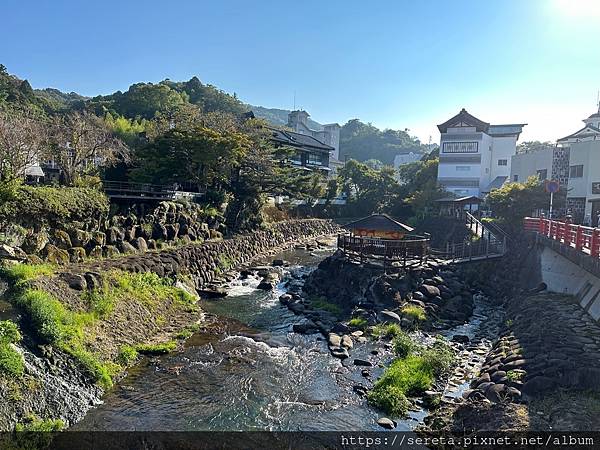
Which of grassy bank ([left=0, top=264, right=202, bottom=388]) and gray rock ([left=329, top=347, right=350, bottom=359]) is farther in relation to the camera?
gray rock ([left=329, top=347, right=350, bottom=359])

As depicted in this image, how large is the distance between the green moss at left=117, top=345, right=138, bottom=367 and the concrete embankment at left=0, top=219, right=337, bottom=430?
30 mm

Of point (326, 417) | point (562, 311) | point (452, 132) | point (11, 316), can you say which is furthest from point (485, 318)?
point (452, 132)

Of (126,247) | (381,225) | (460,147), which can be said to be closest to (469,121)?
(460,147)

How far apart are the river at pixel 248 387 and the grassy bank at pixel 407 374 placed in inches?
14.7

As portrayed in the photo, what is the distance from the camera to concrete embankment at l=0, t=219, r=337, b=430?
10359 millimetres

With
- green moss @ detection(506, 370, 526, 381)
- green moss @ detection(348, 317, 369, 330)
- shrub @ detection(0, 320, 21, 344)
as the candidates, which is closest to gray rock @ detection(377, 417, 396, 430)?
green moss @ detection(506, 370, 526, 381)

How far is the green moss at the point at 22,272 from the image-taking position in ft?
45.6

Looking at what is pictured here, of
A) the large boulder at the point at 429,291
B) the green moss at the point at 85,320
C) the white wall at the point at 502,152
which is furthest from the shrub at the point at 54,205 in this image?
the white wall at the point at 502,152

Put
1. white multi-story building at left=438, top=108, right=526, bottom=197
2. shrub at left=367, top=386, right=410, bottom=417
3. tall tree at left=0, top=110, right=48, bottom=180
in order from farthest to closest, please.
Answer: white multi-story building at left=438, top=108, right=526, bottom=197, tall tree at left=0, top=110, right=48, bottom=180, shrub at left=367, top=386, right=410, bottom=417

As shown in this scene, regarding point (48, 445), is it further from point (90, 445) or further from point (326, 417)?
point (326, 417)

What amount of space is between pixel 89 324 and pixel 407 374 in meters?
10.4

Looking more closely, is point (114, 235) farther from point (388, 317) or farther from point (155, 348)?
point (388, 317)

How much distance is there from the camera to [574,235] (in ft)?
56.3

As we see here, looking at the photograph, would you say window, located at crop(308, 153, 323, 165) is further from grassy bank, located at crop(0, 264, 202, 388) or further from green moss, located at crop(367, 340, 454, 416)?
green moss, located at crop(367, 340, 454, 416)
